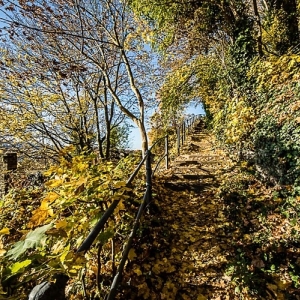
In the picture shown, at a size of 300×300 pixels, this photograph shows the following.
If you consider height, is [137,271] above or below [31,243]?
below

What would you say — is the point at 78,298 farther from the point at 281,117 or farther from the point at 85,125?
the point at 85,125

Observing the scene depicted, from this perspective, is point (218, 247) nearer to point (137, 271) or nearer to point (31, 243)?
point (137, 271)

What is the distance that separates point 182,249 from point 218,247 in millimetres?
537

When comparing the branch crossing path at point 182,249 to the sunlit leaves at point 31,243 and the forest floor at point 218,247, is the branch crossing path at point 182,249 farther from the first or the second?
the sunlit leaves at point 31,243

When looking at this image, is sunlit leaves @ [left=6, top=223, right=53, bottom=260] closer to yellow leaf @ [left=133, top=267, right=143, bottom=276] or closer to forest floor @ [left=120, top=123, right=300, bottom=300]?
forest floor @ [left=120, top=123, right=300, bottom=300]

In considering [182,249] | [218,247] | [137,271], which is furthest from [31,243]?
[218,247]

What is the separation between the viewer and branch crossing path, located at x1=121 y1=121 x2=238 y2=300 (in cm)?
297

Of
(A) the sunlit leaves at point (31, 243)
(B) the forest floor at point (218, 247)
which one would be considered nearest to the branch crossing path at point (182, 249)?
(B) the forest floor at point (218, 247)

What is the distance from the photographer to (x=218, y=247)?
3637mm

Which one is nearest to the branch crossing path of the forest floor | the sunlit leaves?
the forest floor

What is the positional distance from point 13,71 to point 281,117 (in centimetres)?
839

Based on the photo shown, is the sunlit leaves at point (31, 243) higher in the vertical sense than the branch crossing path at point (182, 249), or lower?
higher

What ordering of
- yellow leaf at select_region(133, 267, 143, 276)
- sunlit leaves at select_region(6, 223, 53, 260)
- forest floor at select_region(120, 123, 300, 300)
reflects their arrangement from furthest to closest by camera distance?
yellow leaf at select_region(133, 267, 143, 276) < forest floor at select_region(120, 123, 300, 300) < sunlit leaves at select_region(6, 223, 53, 260)

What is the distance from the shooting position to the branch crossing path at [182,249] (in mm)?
2973
